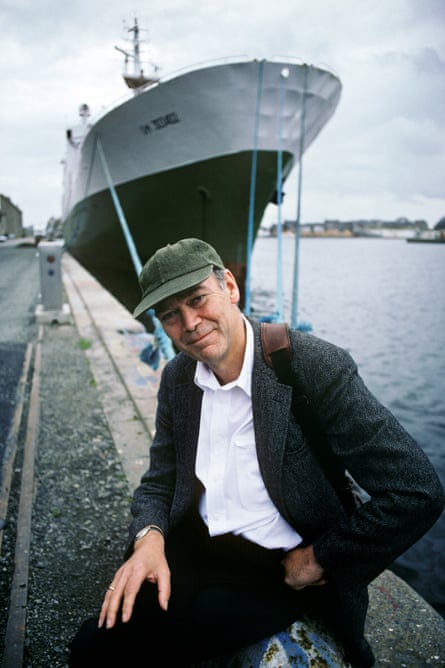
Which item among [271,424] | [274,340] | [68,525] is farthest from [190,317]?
[68,525]

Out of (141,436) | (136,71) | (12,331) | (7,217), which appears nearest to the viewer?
(141,436)

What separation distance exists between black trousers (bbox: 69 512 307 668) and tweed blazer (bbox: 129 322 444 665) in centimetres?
15

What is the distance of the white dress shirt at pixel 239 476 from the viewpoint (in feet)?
5.04

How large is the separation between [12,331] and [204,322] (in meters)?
6.70

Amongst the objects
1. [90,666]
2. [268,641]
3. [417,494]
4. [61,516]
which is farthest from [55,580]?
[417,494]

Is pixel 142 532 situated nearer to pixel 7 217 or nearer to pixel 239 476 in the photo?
pixel 239 476

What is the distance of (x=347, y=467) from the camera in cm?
144

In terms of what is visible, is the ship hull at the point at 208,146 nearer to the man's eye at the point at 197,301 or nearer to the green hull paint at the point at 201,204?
the green hull paint at the point at 201,204

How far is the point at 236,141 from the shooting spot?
12.6 metres

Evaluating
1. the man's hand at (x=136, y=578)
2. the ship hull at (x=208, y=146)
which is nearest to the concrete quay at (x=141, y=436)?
the man's hand at (x=136, y=578)

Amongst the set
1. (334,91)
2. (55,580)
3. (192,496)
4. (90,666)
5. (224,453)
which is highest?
(334,91)

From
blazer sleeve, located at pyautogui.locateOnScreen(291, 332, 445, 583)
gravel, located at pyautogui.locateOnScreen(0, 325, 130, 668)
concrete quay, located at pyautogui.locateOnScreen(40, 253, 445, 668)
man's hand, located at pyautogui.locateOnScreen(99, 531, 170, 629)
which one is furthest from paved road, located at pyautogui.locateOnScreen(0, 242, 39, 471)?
blazer sleeve, located at pyautogui.locateOnScreen(291, 332, 445, 583)

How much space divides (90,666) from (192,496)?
583 mm

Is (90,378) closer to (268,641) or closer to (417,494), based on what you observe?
(268,641)
